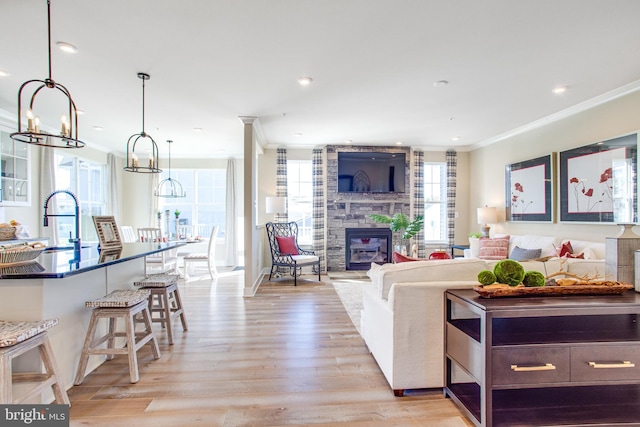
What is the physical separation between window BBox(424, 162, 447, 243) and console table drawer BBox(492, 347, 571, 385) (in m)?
5.54

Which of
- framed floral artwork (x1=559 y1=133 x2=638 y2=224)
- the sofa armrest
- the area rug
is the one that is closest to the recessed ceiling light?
the sofa armrest

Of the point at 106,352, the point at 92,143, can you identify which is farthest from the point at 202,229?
the point at 106,352

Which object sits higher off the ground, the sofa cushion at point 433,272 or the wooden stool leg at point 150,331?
the sofa cushion at point 433,272

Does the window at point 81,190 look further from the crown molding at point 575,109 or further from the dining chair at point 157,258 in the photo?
the crown molding at point 575,109

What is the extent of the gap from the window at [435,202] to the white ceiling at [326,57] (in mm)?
2175

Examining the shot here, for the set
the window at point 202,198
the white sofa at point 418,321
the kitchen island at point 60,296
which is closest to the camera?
the kitchen island at point 60,296

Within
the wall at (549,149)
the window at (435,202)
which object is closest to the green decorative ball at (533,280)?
the wall at (549,149)

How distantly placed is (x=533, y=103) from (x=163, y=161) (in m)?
7.47

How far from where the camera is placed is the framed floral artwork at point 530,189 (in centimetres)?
481

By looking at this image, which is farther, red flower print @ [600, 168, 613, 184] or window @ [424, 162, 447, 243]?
window @ [424, 162, 447, 243]

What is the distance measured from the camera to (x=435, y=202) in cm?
714

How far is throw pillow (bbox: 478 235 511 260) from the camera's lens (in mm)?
5240

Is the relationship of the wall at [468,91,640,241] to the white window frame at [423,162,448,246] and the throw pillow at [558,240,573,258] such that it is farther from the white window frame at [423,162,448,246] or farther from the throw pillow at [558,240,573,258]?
the white window frame at [423,162,448,246]

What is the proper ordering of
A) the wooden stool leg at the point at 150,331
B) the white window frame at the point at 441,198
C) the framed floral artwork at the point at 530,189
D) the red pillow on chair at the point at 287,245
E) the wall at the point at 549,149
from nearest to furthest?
the wooden stool leg at the point at 150,331 → the wall at the point at 549,149 → the framed floral artwork at the point at 530,189 → the red pillow on chair at the point at 287,245 → the white window frame at the point at 441,198
